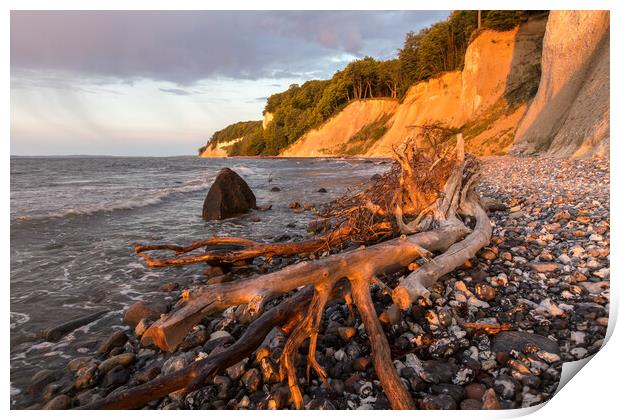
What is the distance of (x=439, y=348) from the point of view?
2719mm

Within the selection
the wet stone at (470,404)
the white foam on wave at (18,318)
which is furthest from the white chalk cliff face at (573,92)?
the white foam on wave at (18,318)

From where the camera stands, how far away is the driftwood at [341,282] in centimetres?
234

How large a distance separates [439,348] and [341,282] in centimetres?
102

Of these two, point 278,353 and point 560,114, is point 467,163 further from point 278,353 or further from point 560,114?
point 560,114

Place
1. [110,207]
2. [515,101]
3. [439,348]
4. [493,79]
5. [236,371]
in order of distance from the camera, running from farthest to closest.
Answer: [493,79]
[515,101]
[110,207]
[439,348]
[236,371]

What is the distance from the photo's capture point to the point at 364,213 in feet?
16.6

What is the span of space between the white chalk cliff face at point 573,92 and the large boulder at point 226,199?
988cm

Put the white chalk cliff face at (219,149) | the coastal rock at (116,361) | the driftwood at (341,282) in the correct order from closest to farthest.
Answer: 1. the driftwood at (341,282)
2. the coastal rock at (116,361)
3. the white chalk cliff face at (219,149)

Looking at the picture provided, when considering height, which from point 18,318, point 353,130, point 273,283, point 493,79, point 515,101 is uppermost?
point 493,79

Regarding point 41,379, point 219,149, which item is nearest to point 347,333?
point 41,379

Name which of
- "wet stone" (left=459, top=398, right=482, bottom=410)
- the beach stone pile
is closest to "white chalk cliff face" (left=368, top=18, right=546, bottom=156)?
the beach stone pile

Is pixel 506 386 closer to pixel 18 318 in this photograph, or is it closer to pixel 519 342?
pixel 519 342

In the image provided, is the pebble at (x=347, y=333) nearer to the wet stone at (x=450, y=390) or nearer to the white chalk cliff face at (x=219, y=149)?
the wet stone at (x=450, y=390)

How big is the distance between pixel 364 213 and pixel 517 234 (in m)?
2.58
